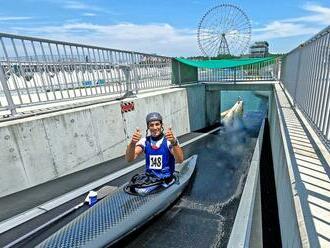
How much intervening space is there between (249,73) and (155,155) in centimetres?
1159

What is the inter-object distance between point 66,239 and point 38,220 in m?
1.43

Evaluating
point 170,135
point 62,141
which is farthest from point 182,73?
point 170,135

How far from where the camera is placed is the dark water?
12.1 ft

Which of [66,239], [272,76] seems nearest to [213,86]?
[272,76]

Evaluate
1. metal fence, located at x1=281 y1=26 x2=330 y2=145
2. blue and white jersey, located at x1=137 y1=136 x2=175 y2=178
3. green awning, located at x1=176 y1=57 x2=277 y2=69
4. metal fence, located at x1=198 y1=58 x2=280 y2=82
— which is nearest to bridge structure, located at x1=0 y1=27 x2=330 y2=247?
metal fence, located at x1=281 y1=26 x2=330 y2=145

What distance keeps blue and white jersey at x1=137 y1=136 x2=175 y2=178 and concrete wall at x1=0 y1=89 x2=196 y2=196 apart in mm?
2676

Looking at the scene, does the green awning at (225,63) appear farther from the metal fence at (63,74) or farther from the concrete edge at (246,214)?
the concrete edge at (246,214)

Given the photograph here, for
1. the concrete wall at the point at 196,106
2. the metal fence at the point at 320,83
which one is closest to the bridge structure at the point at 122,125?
the metal fence at the point at 320,83

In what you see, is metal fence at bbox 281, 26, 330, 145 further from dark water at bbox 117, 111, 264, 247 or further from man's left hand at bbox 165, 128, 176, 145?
dark water at bbox 117, 111, 264, 247

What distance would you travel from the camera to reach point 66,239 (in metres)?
3.01

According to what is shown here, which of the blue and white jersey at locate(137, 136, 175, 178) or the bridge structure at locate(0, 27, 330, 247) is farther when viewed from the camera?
the blue and white jersey at locate(137, 136, 175, 178)

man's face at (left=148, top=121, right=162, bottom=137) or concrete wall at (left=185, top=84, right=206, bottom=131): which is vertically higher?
man's face at (left=148, top=121, right=162, bottom=137)

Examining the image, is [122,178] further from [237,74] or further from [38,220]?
[237,74]

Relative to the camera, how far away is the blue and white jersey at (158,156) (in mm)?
3896
